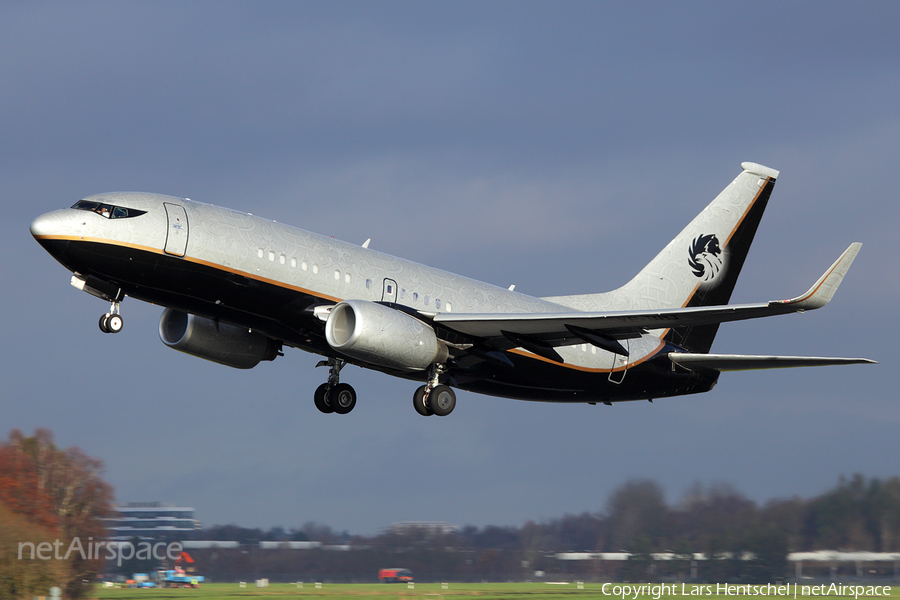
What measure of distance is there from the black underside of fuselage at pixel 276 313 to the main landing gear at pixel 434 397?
546 mm

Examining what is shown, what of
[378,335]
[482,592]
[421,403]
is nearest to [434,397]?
[421,403]

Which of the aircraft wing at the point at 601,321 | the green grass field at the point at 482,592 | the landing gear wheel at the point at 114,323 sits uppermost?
the aircraft wing at the point at 601,321

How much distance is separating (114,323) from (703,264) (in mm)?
20148

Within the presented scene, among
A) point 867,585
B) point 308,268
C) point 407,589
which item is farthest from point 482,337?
point 867,585

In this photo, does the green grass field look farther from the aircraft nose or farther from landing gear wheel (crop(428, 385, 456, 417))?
the aircraft nose

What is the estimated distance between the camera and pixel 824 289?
22.8 metres

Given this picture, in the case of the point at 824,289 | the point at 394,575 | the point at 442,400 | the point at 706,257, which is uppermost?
the point at 706,257

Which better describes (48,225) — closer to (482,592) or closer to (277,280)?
(277,280)

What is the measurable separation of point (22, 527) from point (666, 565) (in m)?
19.9

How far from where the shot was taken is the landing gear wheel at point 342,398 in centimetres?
3039

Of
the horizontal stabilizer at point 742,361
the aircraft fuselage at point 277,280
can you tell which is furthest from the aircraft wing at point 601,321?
the horizontal stabilizer at point 742,361

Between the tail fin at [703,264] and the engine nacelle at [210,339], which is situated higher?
the tail fin at [703,264]

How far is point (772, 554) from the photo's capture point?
31625 mm

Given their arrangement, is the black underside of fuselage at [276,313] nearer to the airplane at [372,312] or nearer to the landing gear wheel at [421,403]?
the airplane at [372,312]
